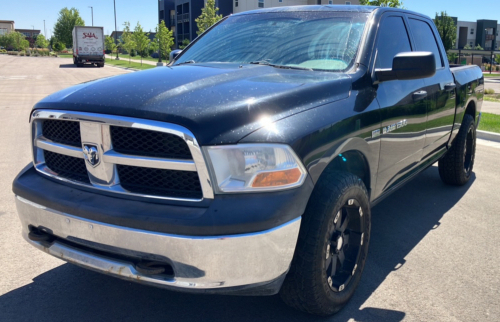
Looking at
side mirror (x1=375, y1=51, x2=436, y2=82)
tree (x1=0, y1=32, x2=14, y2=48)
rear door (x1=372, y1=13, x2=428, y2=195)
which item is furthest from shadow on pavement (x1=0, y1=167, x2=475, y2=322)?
tree (x1=0, y1=32, x2=14, y2=48)

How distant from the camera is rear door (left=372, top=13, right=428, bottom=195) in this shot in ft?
11.2

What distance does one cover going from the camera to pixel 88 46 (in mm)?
43500

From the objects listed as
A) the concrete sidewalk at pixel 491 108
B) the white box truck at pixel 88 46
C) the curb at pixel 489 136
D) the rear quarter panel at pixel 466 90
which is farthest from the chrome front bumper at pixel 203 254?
the white box truck at pixel 88 46

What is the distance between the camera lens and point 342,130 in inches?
110

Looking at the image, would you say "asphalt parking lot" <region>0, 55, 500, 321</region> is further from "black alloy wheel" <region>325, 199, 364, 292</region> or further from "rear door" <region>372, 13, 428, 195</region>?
"rear door" <region>372, 13, 428, 195</region>

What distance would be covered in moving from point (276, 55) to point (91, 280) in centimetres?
204

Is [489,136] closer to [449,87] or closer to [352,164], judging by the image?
[449,87]

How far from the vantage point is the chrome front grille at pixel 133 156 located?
2299 mm

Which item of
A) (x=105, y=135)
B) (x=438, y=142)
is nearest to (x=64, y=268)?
(x=105, y=135)

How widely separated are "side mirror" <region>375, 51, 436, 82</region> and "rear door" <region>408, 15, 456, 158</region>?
88cm

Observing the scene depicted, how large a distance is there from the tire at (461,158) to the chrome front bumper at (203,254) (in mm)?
3697

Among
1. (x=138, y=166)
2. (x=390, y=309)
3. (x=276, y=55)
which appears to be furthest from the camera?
(x=276, y=55)

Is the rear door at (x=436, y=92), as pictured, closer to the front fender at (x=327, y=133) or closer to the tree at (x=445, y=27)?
the front fender at (x=327, y=133)

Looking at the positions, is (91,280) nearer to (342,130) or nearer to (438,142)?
(342,130)
